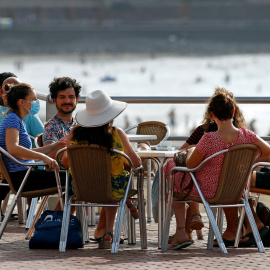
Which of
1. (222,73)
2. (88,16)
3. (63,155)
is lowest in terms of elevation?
(63,155)

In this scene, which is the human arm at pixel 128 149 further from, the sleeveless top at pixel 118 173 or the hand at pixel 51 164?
the hand at pixel 51 164

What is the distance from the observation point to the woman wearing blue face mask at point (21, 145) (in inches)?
178

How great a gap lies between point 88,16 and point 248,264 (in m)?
105

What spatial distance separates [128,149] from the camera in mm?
4336

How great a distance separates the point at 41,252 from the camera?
14.0 ft

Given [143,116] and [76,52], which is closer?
[143,116]

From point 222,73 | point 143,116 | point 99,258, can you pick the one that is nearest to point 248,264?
point 99,258

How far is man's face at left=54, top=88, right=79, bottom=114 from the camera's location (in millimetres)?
4828

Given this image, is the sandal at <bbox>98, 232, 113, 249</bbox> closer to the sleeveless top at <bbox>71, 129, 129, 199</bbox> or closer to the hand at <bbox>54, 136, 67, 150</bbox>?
the sleeveless top at <bbox>71, 129, 129, 199</bbox>

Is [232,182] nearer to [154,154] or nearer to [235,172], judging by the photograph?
[235,172]

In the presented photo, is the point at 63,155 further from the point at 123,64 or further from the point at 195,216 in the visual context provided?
the point at 123,64

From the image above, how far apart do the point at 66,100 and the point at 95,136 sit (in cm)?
67

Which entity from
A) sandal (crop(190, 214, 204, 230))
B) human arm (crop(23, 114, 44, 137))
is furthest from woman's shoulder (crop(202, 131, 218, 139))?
human arm (crop(23, 114, 44, 137))

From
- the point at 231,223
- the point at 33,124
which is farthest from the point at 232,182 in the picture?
the point at 33,124
